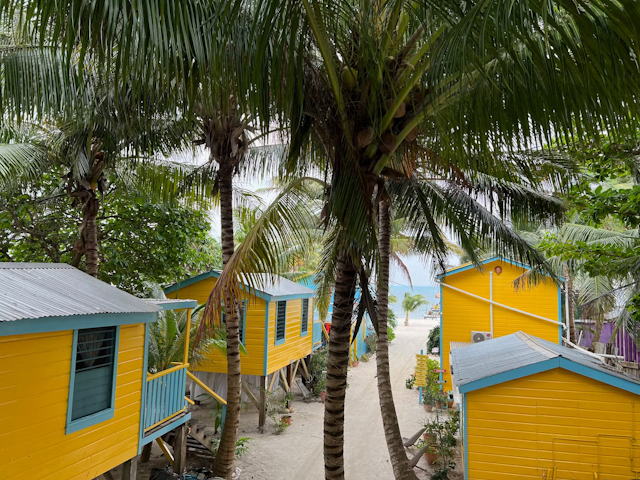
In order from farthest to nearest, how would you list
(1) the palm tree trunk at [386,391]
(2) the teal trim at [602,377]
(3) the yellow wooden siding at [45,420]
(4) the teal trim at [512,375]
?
1. (1) the palm tree trunk at [386,391]
2. (4) the teal trim at [512,375]
3. (2) the teal trim at [602,377]
4. (3) the yellow wooden siding at [45,420]

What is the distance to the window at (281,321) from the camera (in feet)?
48.8

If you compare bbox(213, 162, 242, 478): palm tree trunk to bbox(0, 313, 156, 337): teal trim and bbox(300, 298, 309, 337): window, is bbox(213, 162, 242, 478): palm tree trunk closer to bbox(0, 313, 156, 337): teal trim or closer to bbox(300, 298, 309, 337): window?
bbox(0, 313, 156, 337): teal trim

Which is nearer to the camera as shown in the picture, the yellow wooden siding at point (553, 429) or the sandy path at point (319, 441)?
the yellow wooden siding at point (553, 429)

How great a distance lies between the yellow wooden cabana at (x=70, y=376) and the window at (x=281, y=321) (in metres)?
7.21

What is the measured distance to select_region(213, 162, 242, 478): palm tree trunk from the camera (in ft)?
30.9

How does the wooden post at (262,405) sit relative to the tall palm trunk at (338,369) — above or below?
below

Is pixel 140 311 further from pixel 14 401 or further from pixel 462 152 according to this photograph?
pixel 462 152

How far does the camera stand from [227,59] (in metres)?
3.27

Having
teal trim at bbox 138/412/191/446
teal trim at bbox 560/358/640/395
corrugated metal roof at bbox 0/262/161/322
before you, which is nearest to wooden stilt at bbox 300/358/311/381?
teal trim at bbox 138/412/191/446


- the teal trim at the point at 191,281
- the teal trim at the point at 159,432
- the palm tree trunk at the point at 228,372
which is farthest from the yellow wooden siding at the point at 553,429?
the teal trim at the point at 191,281

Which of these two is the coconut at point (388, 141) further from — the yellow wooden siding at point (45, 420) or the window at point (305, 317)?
the window at point (305, 317)

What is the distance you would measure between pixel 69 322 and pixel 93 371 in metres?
1.14

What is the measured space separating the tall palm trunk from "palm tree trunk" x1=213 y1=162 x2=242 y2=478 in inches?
160

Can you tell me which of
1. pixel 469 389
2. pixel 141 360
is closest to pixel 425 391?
pixel 469 389
